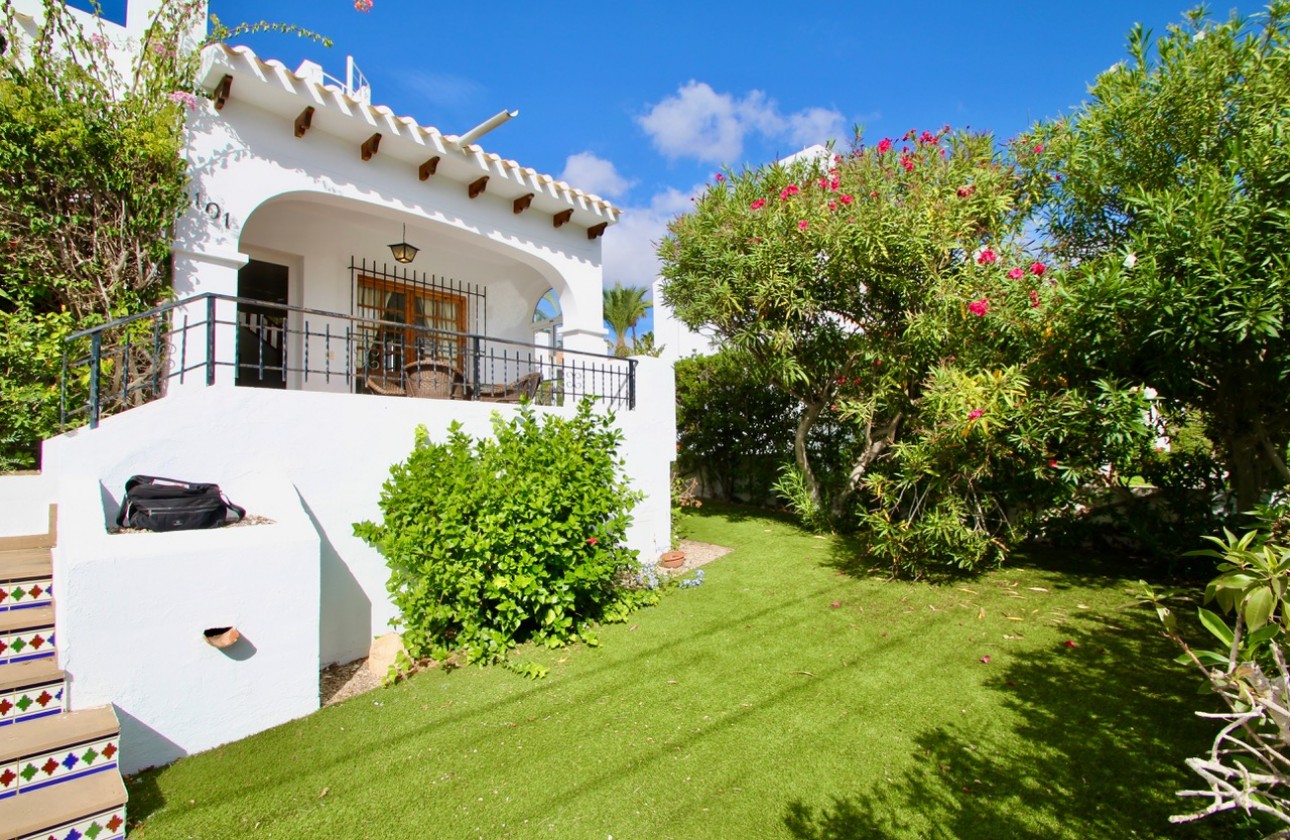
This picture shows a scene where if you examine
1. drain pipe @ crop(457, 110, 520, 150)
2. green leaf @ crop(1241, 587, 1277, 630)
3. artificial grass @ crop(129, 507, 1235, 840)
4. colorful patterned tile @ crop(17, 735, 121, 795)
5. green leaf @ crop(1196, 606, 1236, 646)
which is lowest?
artificial grass @ crop(129, 507, 1235, 840)

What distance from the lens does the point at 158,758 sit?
3.34 meters

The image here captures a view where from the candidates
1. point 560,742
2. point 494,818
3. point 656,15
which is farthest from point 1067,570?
point 656,15

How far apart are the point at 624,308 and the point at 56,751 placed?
87.7ft

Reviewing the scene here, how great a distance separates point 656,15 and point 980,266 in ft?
22.2

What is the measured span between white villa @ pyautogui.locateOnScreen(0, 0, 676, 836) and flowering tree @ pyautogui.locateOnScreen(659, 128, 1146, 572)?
63.9 inches

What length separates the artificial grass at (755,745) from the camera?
2.89 meters

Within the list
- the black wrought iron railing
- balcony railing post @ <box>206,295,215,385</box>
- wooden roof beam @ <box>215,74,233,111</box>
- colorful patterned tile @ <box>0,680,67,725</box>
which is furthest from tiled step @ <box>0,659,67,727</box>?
wooden roof beam @ <box>215,74,233,111</box>

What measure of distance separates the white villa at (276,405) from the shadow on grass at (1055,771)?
330cm

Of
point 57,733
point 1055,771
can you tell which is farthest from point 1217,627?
point 57,733

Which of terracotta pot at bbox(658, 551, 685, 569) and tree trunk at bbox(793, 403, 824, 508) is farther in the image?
tree trunk at bbox(793, 403, 824, 508)

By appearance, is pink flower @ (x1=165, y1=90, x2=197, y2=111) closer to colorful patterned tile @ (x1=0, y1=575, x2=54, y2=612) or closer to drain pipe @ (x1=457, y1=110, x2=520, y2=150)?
drain pipe @ (x1=457, y1=110, x2=520, y2=150)

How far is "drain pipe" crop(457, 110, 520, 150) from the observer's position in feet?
23.1

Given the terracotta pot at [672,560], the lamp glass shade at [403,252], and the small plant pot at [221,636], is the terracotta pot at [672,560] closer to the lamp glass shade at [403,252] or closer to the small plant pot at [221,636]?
the small plant pot at [221,636]

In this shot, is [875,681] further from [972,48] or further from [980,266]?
[972,48]
